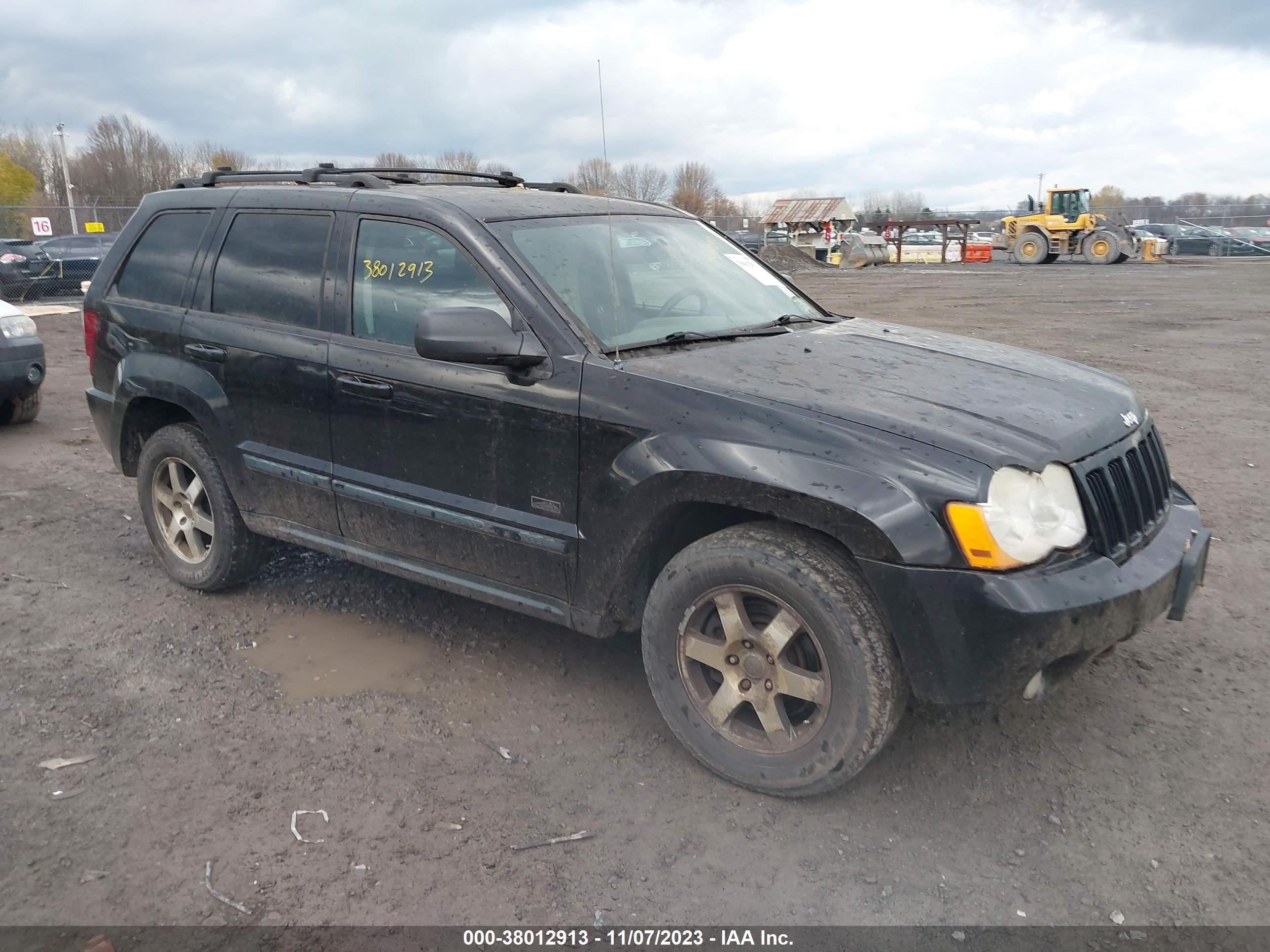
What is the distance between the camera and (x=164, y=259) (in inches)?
187

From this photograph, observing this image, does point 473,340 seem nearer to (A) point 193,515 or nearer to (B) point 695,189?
(A) point 193,515

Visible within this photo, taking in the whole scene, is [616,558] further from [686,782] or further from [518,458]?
[686,782]

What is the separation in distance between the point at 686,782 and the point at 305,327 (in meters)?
2.35

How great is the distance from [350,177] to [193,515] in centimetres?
180

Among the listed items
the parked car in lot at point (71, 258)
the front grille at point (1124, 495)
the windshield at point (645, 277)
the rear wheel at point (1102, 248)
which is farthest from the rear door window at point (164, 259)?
the rear wheel at point (1102, 248)

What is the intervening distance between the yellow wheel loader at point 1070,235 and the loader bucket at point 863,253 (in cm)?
479

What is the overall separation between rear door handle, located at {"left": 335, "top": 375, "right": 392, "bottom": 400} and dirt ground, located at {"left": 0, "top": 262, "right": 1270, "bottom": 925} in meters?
1.13

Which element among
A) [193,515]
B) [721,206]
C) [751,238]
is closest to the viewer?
[193,515]

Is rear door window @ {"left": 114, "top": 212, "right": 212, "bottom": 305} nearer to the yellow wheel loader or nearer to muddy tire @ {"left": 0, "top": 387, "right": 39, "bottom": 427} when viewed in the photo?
muddy tire @ {"left": 0, "top": 387, "right": 39, "bottom": 427}

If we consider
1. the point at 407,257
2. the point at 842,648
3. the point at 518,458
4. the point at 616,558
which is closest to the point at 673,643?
the point at 616,558

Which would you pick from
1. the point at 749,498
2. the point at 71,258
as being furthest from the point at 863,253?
the point at 749,498

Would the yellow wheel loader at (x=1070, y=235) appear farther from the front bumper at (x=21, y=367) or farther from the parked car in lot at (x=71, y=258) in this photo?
the front bumper at (x=21, y=367)

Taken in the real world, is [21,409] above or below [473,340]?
below

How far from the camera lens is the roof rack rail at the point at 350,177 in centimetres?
435
